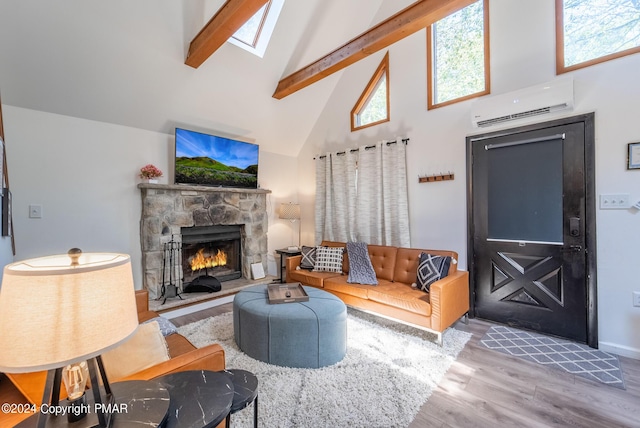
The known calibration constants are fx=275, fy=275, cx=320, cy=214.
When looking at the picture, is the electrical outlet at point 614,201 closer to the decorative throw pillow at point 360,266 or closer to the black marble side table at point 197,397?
the decorative throw pillow at point 360,266

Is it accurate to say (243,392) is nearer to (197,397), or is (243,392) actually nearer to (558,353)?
(197,397)

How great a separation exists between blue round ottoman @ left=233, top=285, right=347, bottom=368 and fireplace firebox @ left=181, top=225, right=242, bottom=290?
1.89 meters

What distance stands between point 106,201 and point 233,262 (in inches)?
77.3

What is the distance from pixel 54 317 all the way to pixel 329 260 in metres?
3.17

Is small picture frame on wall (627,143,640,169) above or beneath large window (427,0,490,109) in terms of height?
beneath

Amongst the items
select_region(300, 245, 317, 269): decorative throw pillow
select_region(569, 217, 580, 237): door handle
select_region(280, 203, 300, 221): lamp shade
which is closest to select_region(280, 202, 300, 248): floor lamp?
select_region(280, 203, 300, 221): lamp shade

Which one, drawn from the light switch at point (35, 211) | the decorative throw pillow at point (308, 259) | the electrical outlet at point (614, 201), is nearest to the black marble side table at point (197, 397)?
the decorative throw pillow at point (308, 259)

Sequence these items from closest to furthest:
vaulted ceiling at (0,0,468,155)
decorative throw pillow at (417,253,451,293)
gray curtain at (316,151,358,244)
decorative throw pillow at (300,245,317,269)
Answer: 1. vaulted ceiling at (0,0,468,155)
2. decorative throw pillow at (417,253,451,293)
3. decorative throw pillow at (300,245,317,269)
4. gray curtain at (316,151,358,244)

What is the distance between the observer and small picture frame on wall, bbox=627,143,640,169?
2.33m

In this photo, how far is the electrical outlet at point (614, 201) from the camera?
7.81 ft

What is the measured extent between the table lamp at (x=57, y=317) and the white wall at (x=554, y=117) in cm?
340

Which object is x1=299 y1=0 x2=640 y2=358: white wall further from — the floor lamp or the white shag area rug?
the floor lamp

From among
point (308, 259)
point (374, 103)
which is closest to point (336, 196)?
point (308, 259)

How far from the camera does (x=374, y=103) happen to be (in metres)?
4.24
